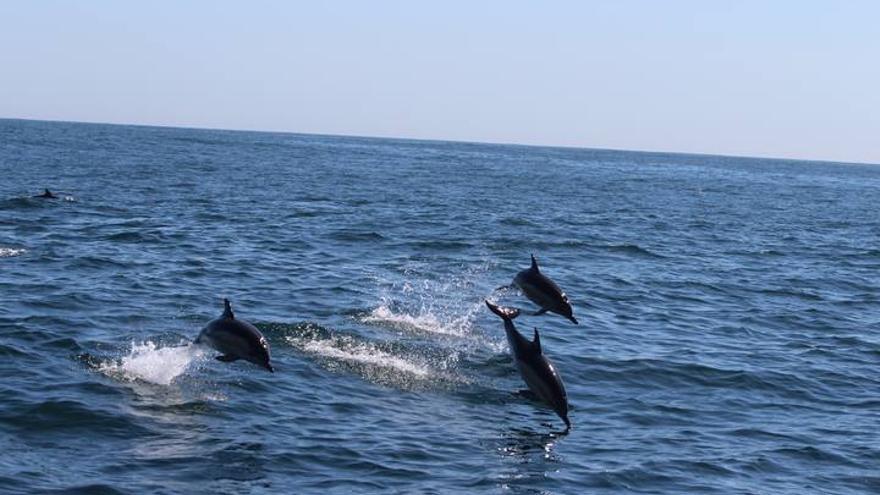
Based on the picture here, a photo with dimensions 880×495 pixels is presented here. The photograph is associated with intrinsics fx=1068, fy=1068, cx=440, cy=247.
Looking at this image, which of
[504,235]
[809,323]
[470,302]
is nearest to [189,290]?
[470,302]

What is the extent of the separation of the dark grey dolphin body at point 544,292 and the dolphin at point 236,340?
14.0 feet

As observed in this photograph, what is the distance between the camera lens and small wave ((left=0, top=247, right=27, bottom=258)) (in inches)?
1107

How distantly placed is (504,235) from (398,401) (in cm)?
2638

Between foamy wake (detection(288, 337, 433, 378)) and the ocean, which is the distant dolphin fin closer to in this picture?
the ocean

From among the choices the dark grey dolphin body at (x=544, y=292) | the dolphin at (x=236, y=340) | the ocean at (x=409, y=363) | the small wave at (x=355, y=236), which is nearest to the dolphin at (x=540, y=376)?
the ocean at (x=409, y=363)

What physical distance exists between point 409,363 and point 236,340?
16.0 ft

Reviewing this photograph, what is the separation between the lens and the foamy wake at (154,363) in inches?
663

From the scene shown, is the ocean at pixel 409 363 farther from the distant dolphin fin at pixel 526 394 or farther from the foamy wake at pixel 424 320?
the distant dolphin fin at pixel 526 394

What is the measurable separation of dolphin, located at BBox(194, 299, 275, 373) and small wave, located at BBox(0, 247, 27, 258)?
585 inches

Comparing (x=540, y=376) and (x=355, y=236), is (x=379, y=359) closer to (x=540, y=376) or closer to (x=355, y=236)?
(x=540, y=376)

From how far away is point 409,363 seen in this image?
19.3 metres

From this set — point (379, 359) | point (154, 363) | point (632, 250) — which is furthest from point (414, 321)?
point (632, 250)

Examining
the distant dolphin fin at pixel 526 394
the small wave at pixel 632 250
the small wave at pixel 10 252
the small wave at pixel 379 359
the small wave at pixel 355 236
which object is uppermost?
the distant dolphin fin at pixel 526 394

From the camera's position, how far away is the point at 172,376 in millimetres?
16891
